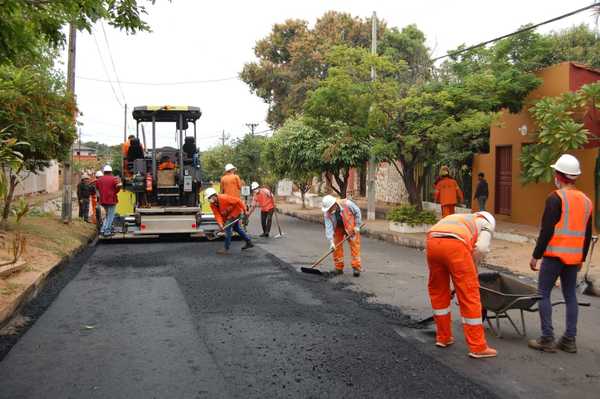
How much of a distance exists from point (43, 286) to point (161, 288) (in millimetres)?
1719

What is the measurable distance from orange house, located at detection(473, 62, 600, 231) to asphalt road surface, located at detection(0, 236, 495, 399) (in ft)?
27.8

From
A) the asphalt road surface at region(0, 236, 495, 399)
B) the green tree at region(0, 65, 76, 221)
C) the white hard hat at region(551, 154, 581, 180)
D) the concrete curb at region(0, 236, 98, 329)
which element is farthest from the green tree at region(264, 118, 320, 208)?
the white hard hat at region(551, 154, 581, 180)

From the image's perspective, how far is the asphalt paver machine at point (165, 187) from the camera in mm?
14109

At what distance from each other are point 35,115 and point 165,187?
3.97 metres

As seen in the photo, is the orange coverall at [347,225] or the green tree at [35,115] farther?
the green tree at [35,115]

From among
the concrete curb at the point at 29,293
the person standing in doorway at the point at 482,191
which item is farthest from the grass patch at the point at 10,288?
the person standing in doorway at the point at 482,191

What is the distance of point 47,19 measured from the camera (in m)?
6.52

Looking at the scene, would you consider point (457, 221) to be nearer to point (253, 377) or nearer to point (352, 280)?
point (253, 377)

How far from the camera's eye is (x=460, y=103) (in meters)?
15.4

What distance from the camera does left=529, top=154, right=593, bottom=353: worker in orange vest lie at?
5.46 meters

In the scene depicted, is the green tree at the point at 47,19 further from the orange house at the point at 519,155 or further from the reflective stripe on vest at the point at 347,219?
the orange house at the point at 519,155

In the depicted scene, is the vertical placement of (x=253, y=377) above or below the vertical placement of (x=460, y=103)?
below

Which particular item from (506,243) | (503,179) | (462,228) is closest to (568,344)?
(462,228)

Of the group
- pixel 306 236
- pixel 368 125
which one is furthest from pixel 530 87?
pixel 306 236
